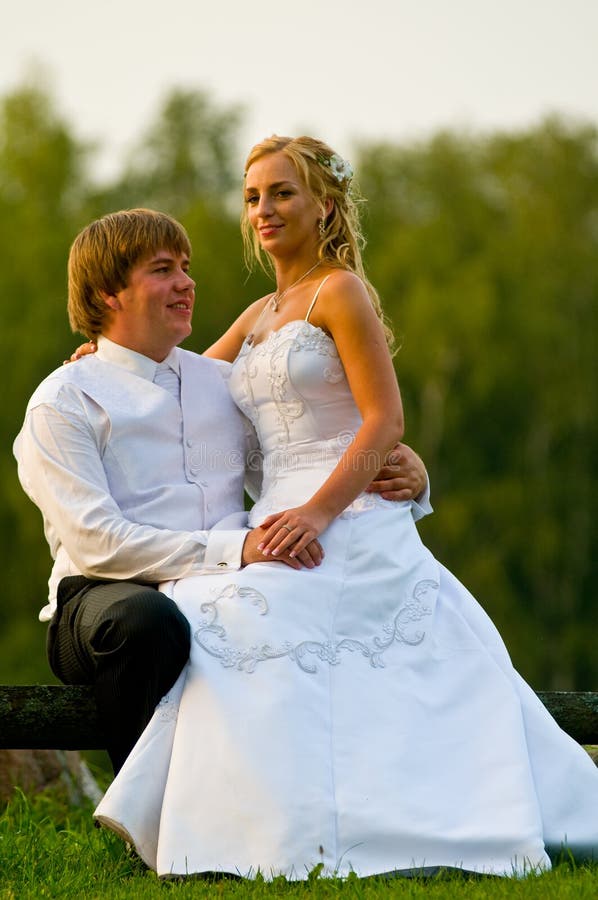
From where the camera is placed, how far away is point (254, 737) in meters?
4.32

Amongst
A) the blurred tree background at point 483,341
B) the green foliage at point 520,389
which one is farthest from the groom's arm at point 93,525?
the green foliage at point 520,389

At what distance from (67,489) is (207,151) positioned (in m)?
23.7

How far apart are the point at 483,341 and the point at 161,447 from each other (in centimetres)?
1759

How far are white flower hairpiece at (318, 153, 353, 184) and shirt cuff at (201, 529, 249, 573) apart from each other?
162 cm

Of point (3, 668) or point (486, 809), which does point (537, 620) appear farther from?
point (486, 809)

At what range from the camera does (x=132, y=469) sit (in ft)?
16.6

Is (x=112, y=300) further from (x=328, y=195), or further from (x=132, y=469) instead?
(x=328, y=195)

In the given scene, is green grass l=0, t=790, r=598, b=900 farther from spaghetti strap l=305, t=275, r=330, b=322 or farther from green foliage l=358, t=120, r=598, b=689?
green foliage l=358, t=120, r=598, b=689

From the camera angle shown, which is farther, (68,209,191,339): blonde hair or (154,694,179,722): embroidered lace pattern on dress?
(68,209,191,339): blonde hair

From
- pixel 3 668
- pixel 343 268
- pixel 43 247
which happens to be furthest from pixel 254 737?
pixel 43 247

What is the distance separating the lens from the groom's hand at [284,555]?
4746 millimetres

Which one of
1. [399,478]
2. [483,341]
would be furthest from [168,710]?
[483,341]

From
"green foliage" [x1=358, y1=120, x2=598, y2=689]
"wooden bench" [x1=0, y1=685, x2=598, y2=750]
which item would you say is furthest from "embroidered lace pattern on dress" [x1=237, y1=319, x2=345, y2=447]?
"green foliage" [x1=358, y1=120, x2=598, y2=689]

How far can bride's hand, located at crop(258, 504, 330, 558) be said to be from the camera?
4730 millimetres
